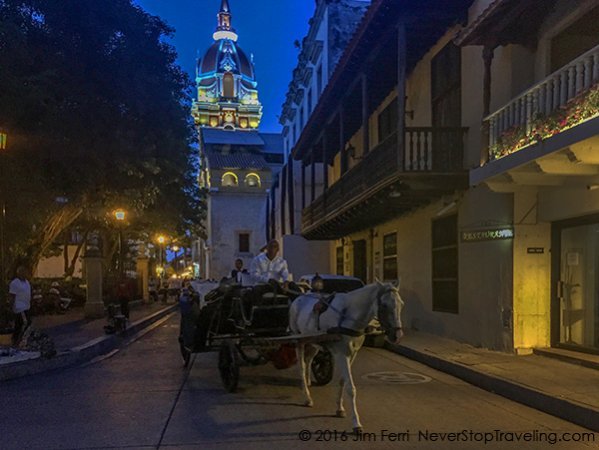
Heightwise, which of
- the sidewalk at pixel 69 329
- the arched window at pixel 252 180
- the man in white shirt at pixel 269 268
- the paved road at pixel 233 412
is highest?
the arched window at pixel 252 180

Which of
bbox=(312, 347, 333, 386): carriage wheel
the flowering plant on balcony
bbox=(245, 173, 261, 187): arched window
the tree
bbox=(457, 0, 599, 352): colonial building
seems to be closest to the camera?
the flowering plant on balcony

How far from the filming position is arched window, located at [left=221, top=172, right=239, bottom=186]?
198ft

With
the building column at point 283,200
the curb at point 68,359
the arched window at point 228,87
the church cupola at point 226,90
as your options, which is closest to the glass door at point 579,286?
the curb at point 68,359

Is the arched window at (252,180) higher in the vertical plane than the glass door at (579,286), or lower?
higher

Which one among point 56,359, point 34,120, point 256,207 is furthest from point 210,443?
point 256,207

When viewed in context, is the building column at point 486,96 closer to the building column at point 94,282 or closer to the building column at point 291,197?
the building column at point 94,282

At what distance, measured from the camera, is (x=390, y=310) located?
589 centimetres

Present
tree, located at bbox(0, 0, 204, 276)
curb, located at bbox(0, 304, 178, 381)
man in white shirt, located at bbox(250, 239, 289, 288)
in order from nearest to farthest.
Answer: man in white shirt, located at bbox(250, 239, 289, 288) → curb, located at bbox(0, 304, 178, 381) → tree, located at bbox(0, 0, 204, 276)

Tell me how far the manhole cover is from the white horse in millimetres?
2805

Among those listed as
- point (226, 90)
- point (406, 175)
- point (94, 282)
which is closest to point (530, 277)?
point (406, 175)

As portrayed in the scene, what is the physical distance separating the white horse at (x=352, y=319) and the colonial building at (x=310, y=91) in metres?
21.4

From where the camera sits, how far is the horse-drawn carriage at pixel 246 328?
8.15 meters

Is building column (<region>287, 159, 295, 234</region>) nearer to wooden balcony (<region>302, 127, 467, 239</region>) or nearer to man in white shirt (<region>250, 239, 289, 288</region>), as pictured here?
wooden balcony (<region>302, 127, 467, 239</region>)

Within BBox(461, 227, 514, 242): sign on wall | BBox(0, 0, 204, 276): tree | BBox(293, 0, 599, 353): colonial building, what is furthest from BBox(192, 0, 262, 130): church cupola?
BBox(461, 227, 514, 242): sign on wall
